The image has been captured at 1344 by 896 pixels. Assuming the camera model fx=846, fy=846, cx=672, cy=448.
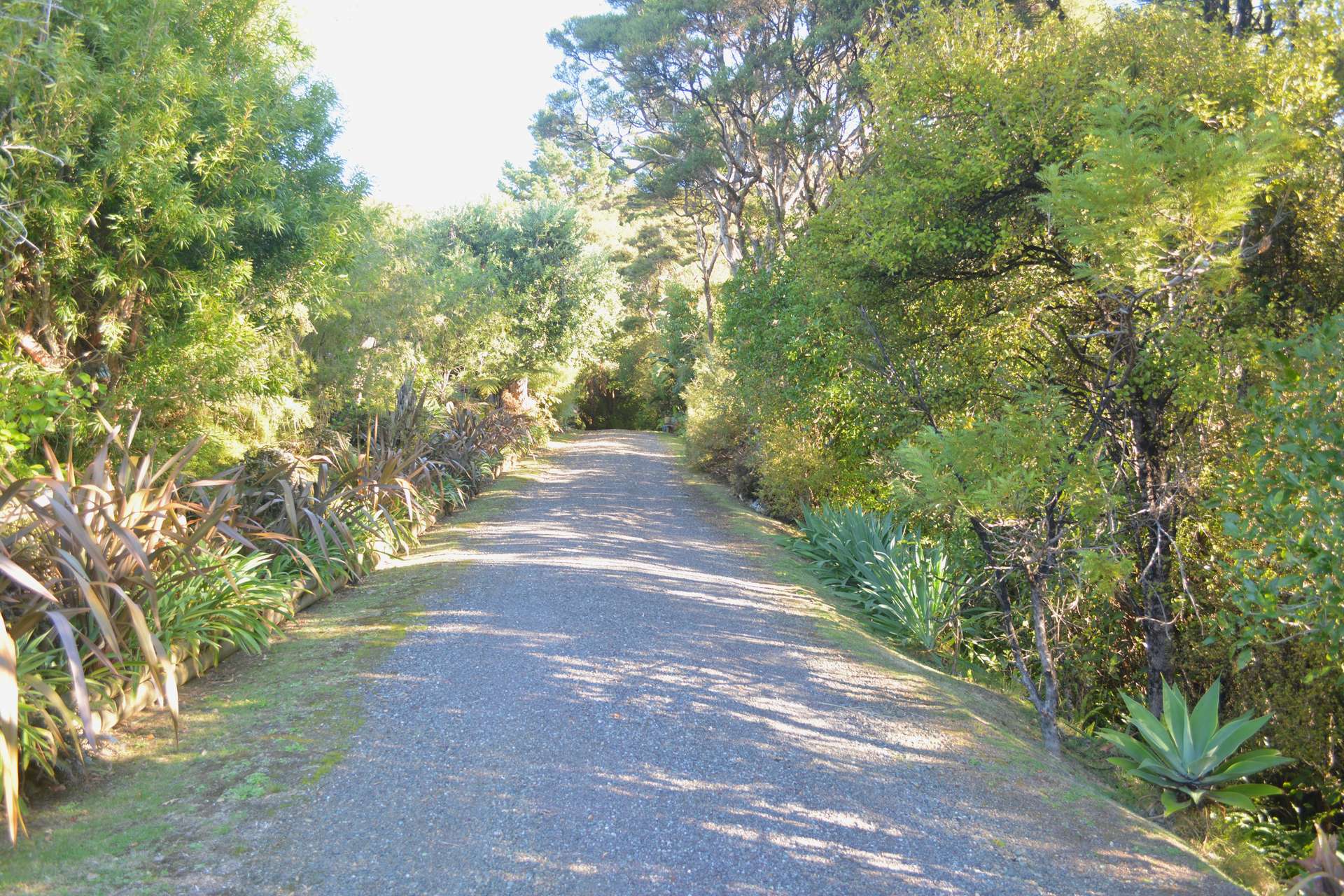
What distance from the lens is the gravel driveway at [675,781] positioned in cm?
339

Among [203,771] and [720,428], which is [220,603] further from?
[720,428]

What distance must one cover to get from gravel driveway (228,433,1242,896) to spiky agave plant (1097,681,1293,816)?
1.51 ft

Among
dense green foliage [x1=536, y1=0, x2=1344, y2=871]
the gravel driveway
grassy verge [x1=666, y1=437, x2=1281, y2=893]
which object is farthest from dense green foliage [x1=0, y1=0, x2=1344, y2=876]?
the gravel driveway

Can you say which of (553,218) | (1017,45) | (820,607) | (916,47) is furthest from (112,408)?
(553,218)

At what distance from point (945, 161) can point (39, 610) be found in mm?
6496

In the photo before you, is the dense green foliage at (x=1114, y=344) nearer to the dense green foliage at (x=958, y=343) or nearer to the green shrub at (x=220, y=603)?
the dense green foliage at (x=958, y=343)

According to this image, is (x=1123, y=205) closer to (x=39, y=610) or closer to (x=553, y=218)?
(x=39, y=610)

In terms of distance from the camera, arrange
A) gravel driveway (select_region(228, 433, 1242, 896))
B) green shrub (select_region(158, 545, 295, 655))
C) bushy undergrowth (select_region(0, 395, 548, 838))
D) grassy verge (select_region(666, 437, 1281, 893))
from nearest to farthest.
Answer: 1. gravel driveway (select_region(228, 433, 1242, 896))
2. bushy undergrowth (select_region(0, 395, 548, 838))
3. grassy verge (select_region(666, 437, 1281, 893))
4. green shrub (select_region(158, 545, 295, 655))

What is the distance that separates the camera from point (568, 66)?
65.8 feet

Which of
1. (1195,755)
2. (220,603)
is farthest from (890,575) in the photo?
(220,603)

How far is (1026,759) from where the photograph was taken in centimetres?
483

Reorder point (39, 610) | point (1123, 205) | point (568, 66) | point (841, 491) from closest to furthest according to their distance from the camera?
point (39, 610) → point (1123, 205) → point (841, 491) → point (568, 66)

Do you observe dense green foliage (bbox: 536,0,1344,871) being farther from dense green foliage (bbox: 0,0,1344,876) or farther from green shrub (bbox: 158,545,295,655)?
green shrub (bbox: 158,545,295,655)

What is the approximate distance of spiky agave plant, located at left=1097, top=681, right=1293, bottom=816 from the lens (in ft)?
14.6
